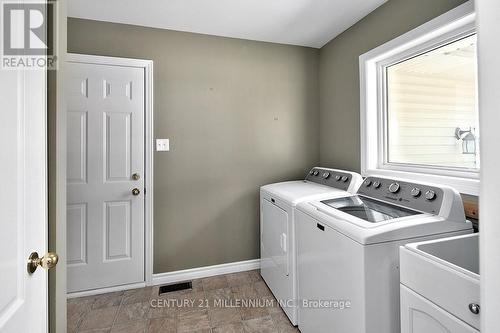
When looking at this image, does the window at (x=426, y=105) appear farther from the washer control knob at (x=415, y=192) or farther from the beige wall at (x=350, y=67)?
the washer control knob at (x=415, y=192)

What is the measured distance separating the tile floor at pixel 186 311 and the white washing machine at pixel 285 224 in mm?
147

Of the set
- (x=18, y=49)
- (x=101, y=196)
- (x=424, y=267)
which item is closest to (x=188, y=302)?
(x=101, y=196)

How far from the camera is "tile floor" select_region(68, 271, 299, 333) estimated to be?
180 centimetres

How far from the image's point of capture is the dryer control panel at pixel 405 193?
1.33 metres

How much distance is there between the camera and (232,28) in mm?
2348

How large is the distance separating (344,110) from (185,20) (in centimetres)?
168

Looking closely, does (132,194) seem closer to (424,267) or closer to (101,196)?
(101,196)

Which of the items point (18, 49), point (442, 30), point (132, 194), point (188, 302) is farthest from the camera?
point (132, 194)

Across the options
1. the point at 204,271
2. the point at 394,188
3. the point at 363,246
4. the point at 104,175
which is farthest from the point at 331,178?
the point at 104,175

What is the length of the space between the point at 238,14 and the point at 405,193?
6.17 ft

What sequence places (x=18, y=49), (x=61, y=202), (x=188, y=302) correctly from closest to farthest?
(x=18, y=49), (x=61, y=202), (x=188, y=302)

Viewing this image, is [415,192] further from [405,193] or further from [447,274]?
[447,274]

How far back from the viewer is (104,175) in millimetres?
2211

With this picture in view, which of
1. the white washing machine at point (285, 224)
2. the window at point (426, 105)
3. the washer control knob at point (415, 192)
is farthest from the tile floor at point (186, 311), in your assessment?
the window at point (426, 105)
